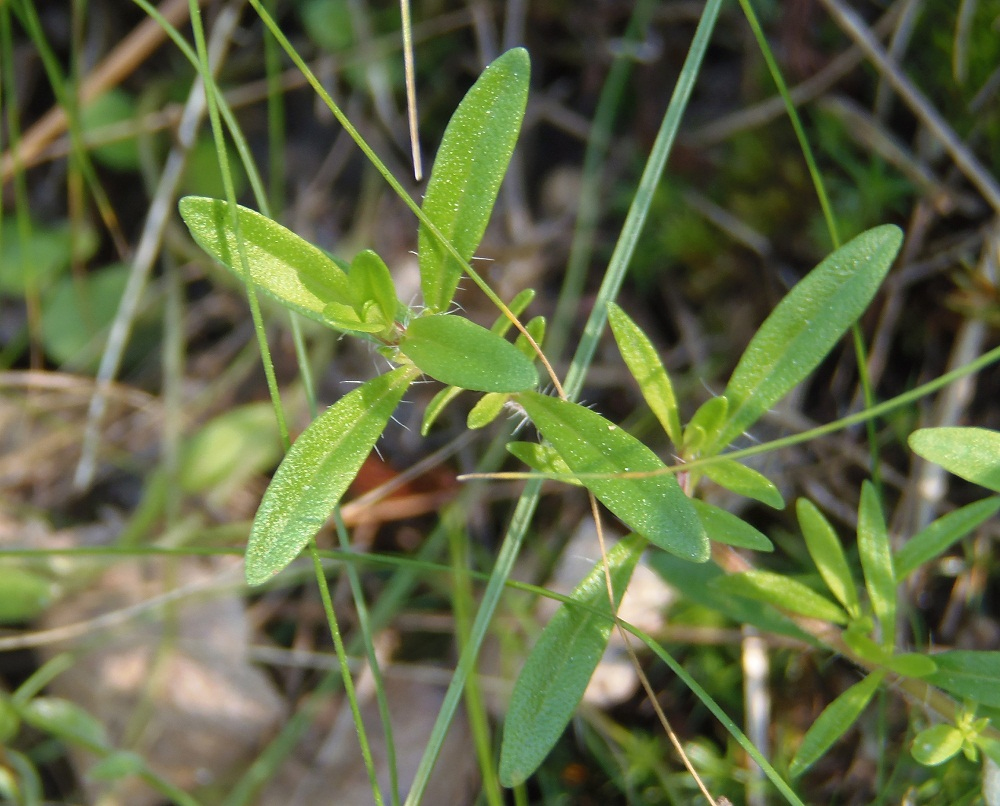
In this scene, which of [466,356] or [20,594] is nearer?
[466,356]

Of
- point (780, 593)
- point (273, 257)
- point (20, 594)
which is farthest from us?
point (20, 594)

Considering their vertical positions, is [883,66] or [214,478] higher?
[883,66]

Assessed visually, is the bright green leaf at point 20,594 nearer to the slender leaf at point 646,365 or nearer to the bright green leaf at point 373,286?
the bright green leaf at point 373,286

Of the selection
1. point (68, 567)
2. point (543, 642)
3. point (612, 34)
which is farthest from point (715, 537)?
point (68, 567)

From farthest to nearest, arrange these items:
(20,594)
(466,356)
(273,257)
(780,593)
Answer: (20,594) → (780,593) → (273,257) → (466,356)

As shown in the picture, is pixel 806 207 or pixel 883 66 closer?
pixel 883 66

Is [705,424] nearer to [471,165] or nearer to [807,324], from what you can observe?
[807,324]

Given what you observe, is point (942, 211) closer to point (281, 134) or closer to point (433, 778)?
point (433, 778)

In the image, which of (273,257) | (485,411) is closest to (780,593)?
(485,411)
